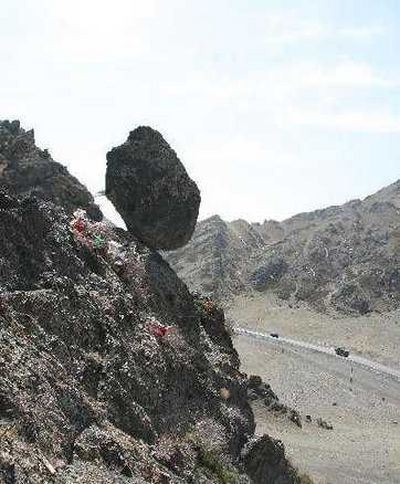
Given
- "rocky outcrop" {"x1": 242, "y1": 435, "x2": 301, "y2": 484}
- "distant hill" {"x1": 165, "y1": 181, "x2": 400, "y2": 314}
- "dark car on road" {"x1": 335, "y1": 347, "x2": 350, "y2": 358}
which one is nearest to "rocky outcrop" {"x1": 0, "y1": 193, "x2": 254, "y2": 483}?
"rocky outcrop" {"x1": 242, "y1": 435, "x2": 301, "y2": 484}

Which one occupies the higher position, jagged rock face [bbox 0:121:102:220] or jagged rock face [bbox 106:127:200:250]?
jagged rock face [bbox 0:121:102:220]

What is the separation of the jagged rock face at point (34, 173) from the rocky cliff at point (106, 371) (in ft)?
146

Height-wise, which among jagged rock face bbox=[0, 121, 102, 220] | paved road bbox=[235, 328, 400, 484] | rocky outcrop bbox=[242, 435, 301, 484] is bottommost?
paved road bbox=[235, 328, 400, 484]

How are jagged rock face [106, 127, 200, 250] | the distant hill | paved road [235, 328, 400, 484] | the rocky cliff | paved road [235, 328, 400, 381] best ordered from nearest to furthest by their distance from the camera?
the rocky cliff → jagged rock face [106, 127, 200, 250] → paved road [235, 328, 400, 484] → paved road [235, 328, 400, 381] → the distant hill

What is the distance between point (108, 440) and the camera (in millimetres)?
19078

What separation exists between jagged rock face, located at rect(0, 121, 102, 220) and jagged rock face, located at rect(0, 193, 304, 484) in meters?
44.7

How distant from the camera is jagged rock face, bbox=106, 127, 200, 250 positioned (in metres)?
34.6

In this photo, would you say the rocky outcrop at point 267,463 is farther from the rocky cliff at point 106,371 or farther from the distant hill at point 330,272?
the distant hill at point 330,272

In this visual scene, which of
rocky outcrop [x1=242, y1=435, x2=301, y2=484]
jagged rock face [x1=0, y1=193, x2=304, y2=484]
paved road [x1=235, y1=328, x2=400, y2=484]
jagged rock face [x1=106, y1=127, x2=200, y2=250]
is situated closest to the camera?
jagged rock face [x1=0, y1=193, x2=304, y2=484]

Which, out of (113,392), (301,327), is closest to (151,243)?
(113,392)

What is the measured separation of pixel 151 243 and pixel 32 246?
1121cm

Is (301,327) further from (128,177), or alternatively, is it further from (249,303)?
(128,177)

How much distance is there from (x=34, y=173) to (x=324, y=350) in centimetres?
6007

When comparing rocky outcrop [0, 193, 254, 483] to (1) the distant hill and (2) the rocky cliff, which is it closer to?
(2) the rocky cliff
